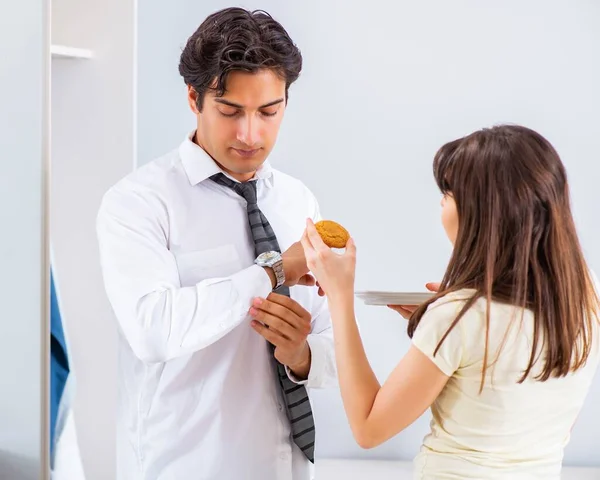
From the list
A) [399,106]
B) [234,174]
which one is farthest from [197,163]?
[399,106]

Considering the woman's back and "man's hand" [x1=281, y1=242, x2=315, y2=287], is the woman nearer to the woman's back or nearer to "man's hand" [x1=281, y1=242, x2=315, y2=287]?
the woman's back

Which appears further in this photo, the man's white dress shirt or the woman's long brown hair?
the man's white dress shirt

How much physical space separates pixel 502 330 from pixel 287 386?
0.62 metres

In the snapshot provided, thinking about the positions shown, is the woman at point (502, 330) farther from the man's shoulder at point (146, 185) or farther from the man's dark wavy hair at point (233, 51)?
the man's shoulder at point (146, 185)

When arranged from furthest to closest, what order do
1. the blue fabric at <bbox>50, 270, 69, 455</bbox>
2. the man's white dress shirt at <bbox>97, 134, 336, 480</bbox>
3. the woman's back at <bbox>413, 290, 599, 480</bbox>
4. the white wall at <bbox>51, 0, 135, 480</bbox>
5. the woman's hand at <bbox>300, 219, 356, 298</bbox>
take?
the white wall at <bbox>51, 0, 135, 480</bbox>, the blue fabric at <bbox>50, 270, 69, 455</bbox>, the man's white dress shirt at <bbox>97, 134, 336, 480</bbox>, the woman's hand at <bbox>300, 219, 356, 298</bbox>, the woman's back at <bbox>413, 290, 599, 480</bbox>

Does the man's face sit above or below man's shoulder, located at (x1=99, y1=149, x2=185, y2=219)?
above

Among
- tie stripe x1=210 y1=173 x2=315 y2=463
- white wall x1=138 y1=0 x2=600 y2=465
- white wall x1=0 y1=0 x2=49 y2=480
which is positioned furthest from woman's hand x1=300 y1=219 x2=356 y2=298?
white wall x1=138 y1=0 x2=600 y2=465

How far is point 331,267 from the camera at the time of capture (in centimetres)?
148

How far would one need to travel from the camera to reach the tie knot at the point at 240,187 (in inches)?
71.7

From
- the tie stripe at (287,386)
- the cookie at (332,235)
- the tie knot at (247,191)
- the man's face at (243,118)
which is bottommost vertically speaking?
the tie stripe at (287,386)

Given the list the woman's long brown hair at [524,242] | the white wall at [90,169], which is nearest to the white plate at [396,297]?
the woman's long brown hair at [524,242]

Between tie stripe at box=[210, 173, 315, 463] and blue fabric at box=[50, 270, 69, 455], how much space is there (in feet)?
1.47

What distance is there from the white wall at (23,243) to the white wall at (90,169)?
655mm

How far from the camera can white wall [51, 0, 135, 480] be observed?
2357 mm
